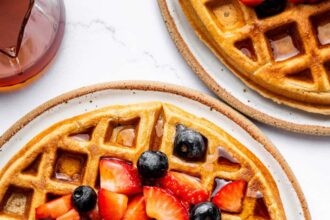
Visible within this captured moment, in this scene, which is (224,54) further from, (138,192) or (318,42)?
(138,192)

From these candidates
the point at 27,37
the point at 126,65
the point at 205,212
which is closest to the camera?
the point at 205,212

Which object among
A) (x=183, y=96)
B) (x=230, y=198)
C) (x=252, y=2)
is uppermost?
(x=252, y=2)

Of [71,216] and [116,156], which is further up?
[116,156]

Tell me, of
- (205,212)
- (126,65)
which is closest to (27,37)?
(126,65)

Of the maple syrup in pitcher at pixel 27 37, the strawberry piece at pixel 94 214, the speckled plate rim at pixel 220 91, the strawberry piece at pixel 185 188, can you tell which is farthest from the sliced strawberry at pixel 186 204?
the maple syrup in pitcher at pixel 27 37

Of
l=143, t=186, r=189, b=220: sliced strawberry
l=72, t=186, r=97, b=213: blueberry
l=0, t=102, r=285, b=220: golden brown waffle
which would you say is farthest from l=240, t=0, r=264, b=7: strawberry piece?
l=72, t=186, r=97, b=213: blueberry

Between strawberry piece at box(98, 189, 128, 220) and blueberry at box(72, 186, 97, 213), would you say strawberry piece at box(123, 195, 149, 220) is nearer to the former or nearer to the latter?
strawberry piece at box(98, 189, 128, 220)

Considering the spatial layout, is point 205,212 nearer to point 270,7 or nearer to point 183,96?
point 183,96

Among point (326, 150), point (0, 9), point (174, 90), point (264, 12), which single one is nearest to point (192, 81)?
point (174, 90)
